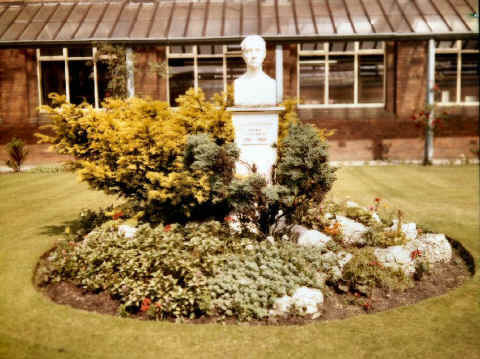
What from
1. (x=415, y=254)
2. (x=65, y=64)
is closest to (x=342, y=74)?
(x=65, y=64)

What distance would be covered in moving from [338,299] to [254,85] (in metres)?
3.02

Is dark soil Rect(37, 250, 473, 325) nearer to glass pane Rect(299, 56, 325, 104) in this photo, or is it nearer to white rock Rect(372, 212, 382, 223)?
white rock Rect(372, 212, 382, 223)

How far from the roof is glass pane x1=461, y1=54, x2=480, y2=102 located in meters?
1.94

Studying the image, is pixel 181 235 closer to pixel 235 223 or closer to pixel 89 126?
pixel 235 223

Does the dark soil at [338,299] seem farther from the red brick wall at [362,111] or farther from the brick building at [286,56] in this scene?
the red brick wall at [362,111]

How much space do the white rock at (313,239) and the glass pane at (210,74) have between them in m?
10.8

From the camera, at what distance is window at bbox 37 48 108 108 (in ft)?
52.1

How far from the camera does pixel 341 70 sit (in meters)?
16.4

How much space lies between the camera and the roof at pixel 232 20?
47.2 feet

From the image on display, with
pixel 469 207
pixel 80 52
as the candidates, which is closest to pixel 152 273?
pixel 469 207

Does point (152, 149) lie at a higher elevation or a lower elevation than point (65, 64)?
lower

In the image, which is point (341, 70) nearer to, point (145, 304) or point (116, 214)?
point (116, 214)

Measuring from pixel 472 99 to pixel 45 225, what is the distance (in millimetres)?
15557

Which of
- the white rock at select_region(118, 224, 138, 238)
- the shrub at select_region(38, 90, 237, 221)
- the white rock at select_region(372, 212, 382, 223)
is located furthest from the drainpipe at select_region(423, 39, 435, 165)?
the white rock at select_region(118, 224, 138, 238)
